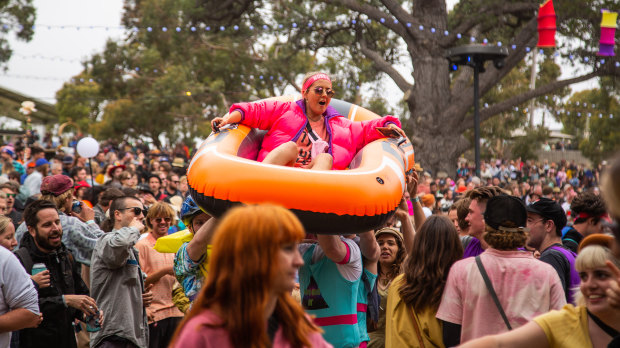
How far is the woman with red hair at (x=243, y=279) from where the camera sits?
2061mm

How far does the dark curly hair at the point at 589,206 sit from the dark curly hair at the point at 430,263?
1628 millimetres

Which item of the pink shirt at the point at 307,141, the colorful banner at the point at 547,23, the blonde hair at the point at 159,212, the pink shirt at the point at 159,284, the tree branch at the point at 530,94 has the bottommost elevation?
the pink shirt at the point at 159,284

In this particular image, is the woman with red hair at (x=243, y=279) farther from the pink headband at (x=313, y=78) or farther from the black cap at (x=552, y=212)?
the pink headband at (x=313, y=78)

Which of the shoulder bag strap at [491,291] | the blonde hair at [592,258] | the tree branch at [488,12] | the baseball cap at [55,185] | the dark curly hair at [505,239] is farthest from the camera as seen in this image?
the tree branch at [488,12]

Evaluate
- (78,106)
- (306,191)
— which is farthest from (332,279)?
(78,106)

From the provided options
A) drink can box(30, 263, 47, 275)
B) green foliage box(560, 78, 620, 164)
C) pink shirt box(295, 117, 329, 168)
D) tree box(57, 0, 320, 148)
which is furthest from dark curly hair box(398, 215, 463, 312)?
tree box(57, 0, 320, 148)

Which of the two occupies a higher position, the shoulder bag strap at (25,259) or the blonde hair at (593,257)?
the blonde hair at (593,257)

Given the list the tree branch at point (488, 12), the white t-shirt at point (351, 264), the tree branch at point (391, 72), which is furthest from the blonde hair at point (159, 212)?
the tree branch at point (391, 72)

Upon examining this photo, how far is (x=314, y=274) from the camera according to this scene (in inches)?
167

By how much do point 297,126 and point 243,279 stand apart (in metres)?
3.13

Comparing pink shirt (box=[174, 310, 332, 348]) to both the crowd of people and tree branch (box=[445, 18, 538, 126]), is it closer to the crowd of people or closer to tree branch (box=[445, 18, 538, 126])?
the crowd of people

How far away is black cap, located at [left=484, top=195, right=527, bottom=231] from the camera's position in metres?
3.42

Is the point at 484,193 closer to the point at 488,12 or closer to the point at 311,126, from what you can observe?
the point at 311,126

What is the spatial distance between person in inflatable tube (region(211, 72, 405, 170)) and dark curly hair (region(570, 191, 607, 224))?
1.41 m
